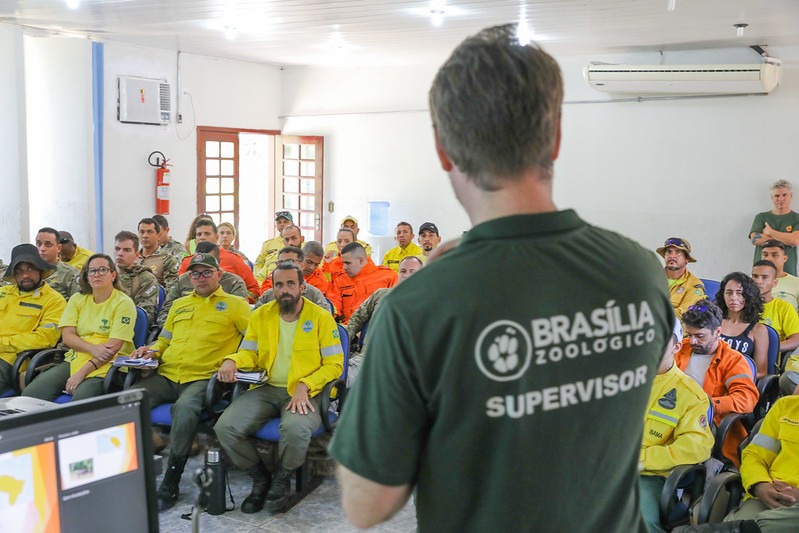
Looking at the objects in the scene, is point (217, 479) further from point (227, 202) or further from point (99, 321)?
point (227, 202)

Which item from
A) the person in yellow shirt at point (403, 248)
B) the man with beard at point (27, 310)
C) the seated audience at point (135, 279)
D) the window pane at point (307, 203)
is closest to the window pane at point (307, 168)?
the window pane at point (307, 203)

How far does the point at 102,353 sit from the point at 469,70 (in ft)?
14.0

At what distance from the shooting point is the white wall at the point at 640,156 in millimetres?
7949

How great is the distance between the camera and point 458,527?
967 mm

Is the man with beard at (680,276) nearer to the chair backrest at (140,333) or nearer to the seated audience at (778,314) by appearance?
the seated audience at (778,314)

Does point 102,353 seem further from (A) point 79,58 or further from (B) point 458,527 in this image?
(A) point 79,58

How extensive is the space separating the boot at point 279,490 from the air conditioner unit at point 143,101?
20.3 ft

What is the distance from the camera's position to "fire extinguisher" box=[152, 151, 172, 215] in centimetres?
950

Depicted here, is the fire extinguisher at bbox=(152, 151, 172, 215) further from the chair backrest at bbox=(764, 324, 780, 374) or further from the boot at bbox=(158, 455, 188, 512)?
the chair backrest at bbox=(764, 324, 780, 374)

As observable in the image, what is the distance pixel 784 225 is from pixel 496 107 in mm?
7601

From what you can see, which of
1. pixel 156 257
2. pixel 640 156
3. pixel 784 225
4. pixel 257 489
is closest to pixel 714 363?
pixel 257 489

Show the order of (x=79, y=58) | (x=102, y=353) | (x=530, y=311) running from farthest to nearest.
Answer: (x=79, y=58), (x=102, y=353), (x=530, y=311)

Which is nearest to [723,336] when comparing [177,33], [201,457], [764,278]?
[764,278]

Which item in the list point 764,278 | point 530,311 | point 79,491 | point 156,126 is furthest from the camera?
point 156,126
